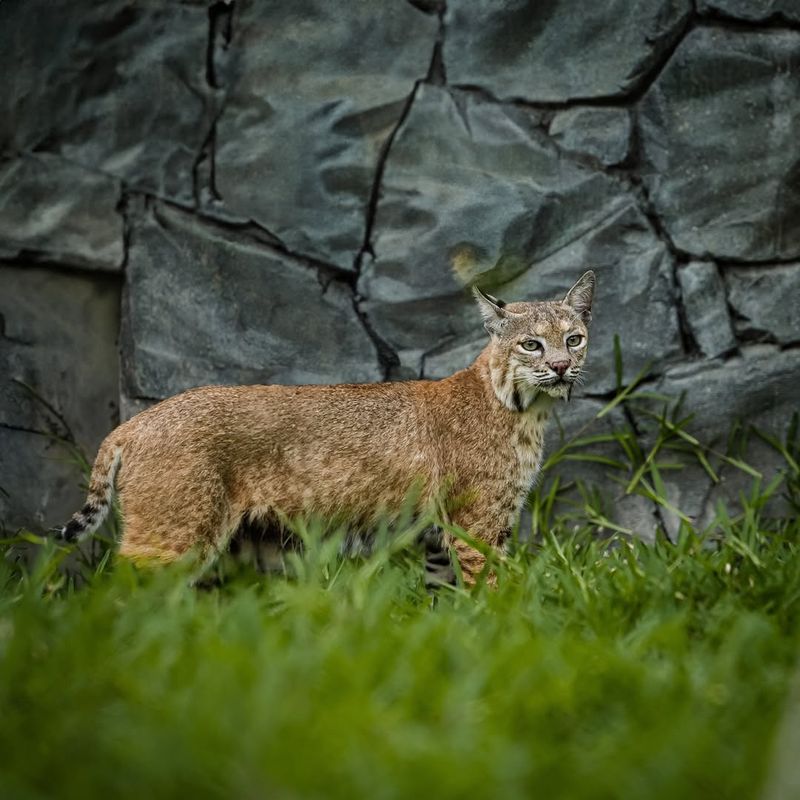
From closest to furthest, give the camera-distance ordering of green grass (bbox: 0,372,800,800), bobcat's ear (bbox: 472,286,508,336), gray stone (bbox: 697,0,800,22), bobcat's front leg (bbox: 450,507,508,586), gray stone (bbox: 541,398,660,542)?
1. green grass (bbox: 0,372,800,800)
2. bobcat's front leg (bbox: 450,507,508,586)
3. bobcat's ear (bbox: 472,286,508,336)
4. gray stone (bbox: 697,0,800,22)
5. gray stone (bbox: 541,398,660,542)

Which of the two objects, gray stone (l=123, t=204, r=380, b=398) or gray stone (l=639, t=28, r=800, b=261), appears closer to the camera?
gray stone (l=639, t=28, r=800, b=261)

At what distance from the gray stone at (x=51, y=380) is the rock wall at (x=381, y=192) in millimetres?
15

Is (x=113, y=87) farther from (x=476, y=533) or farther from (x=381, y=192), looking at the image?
(x=476, y=533)

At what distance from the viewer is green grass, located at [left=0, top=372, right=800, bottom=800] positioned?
7.34 ft

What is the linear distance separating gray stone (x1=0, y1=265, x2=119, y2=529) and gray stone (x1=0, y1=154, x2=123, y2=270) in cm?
15

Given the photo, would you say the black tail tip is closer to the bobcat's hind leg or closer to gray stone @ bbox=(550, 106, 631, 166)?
the bobcat's hind leg

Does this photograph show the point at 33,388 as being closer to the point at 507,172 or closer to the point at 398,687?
the point at 507,172

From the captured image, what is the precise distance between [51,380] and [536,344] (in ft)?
8.35

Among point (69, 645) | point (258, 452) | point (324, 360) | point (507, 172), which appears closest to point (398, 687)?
point (69, 645)

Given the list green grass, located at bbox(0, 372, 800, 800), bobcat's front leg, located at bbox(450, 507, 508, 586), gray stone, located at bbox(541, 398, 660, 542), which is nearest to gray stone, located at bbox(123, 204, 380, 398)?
gray stone, located at bbox(541, 398, 660, 542)

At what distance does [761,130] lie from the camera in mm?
5625

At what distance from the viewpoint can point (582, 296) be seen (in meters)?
5.14

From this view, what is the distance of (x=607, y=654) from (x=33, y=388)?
12.2 ft

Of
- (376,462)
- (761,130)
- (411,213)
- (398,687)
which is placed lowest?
(376,462)
